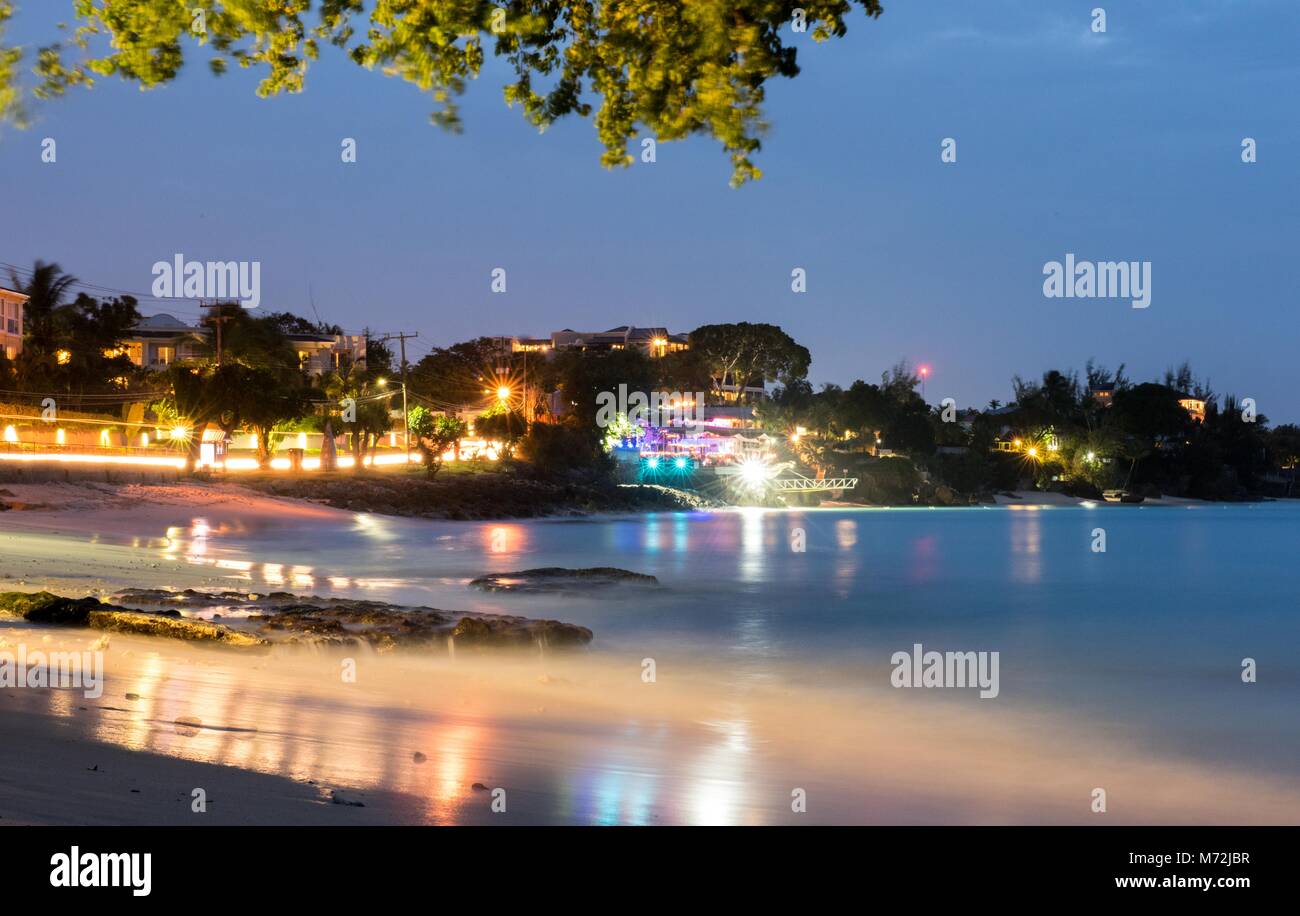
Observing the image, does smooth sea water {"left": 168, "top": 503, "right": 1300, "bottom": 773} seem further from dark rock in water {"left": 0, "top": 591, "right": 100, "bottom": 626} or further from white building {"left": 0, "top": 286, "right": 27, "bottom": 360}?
white building {"left": 0, "top": 286, "right": 27, "bottom": 360}

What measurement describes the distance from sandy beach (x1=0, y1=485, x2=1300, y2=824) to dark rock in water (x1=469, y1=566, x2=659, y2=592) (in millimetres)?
7273

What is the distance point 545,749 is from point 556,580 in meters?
14.8

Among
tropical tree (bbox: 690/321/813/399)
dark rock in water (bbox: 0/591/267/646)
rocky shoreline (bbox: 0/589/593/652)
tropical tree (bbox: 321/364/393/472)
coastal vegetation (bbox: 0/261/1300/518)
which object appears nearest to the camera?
dark rock in water (bbox: 0/591/267/646)

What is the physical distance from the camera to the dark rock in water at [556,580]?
24328 millimetres

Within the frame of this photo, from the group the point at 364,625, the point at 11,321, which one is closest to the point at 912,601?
the point at 364,625

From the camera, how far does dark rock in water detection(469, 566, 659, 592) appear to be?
2433 centimetres

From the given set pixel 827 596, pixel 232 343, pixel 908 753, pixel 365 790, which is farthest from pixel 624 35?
pixel 232 343

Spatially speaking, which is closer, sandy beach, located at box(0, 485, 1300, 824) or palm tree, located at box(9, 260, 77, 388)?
sandy beach, located at box(0, 485, 1300, 824)

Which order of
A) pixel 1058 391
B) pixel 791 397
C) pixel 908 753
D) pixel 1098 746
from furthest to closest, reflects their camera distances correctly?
pixel 1058 391 < pixel 791 397 < pixel 1098 746 < pixel 908 753

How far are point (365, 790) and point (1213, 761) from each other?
885 cm

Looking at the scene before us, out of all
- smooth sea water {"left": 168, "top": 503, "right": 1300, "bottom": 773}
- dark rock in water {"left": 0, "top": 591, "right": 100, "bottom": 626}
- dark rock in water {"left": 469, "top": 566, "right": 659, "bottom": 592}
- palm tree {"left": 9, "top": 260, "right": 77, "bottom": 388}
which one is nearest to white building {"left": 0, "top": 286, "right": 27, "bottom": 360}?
palm tree {"left": 9, "top": 260, "right": 77, "bottom": 388}

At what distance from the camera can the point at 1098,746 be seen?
40.9 feet

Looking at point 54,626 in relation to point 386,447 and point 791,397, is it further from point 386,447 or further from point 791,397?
point 791,397

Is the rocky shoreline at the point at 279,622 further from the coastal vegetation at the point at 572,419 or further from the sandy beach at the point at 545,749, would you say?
the coastal vegetation at the point at 572,419
